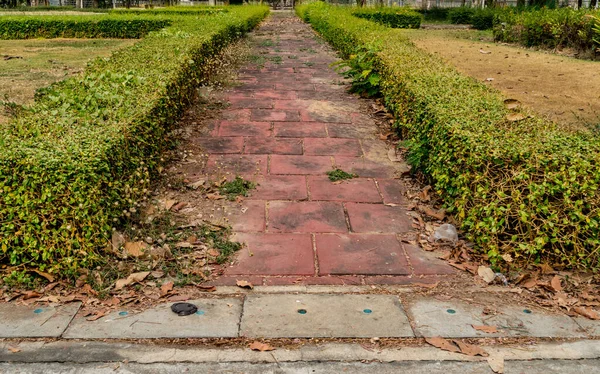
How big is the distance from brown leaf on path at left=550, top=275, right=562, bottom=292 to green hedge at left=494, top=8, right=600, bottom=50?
11.9 m

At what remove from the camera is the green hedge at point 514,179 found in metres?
3.72

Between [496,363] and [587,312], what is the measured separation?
849mm

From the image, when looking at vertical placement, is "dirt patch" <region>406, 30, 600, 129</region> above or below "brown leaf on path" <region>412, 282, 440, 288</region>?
above

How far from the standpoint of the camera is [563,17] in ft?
51.9

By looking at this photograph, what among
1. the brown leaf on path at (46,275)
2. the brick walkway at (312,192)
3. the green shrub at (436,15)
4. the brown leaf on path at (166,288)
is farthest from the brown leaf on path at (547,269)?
the green shrub at (436,15)

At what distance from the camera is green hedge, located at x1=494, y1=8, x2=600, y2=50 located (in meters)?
14.5

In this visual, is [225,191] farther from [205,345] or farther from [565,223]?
[565,223]

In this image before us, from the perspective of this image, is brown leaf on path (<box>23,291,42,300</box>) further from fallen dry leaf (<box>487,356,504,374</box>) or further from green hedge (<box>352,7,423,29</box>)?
green hedge (<box>352,7,423,29</box>)

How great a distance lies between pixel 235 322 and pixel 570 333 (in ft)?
6.06

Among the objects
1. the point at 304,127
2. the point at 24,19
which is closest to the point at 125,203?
the point at 304,127

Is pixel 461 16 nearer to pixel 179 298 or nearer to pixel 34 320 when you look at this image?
pixel 179 298

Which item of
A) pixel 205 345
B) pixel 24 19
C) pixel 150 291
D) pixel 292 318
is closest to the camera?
pixel 205 345

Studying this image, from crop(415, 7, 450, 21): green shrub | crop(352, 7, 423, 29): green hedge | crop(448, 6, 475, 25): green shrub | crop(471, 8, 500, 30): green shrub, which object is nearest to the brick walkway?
crop(352, 7, 423, 29): green hedge

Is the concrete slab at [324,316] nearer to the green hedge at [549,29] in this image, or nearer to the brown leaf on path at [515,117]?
the brown leaf on path at [515,117]
